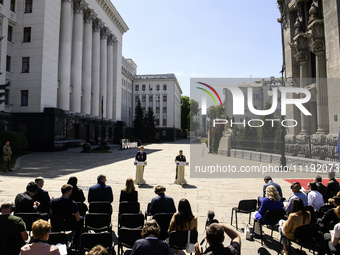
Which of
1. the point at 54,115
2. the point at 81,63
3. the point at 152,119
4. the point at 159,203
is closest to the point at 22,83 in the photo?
the point at 54,115

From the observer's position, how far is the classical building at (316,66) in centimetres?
1753

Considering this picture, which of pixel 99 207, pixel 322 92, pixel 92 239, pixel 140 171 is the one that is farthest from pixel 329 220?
pixel 322 92

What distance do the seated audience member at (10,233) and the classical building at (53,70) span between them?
29.0 meters

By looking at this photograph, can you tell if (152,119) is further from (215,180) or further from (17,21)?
(215,180)

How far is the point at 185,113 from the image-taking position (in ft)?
378

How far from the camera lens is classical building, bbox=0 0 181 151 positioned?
99.2 feet

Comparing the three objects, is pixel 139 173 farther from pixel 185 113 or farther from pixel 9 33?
pixel 185 113

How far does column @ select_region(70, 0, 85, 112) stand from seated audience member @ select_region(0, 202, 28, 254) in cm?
3735

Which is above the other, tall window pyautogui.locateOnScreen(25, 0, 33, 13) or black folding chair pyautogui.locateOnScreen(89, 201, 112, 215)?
tall window pyautogui.locateOnScreen(25, 0, 33, 13)

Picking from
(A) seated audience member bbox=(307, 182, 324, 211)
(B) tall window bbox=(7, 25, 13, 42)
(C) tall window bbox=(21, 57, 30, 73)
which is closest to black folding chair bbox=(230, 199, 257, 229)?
(A) seated audience member bbox=(307, 182, 324, 211)

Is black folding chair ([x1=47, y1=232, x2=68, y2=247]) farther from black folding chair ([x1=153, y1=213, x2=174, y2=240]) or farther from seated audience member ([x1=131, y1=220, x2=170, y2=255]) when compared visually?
black folding chair ([x1=153, y1=213, x2=174, y2=240])

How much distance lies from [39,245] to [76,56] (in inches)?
1585

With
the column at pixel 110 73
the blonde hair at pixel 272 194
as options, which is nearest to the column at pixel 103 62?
the column at pixel 110 73

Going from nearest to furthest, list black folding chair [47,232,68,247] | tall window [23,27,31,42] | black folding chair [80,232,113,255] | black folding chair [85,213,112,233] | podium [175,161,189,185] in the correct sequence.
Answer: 1. black folding chair [80,232,113,255]
2. black folding chair [47,232,68,247]
3. black folding chair [85,213,112,233]
4. podium [175,161,189,185]
5. tall window [23,27,31,42]
